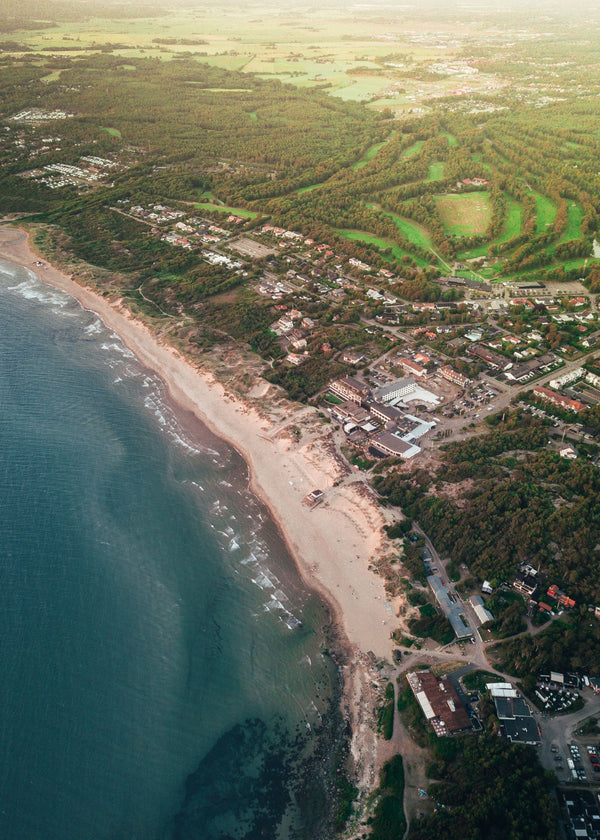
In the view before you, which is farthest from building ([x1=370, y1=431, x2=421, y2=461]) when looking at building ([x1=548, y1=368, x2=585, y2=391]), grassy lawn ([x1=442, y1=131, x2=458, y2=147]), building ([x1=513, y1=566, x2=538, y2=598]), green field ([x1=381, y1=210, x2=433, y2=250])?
grassy lawn ([x1=442, y1=131, x2=458, y2=147])

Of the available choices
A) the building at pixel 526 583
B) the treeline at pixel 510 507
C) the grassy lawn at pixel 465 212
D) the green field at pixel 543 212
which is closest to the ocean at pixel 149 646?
the treeline at pixel 510 507

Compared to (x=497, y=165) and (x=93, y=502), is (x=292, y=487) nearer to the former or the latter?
(x=93, y=502)

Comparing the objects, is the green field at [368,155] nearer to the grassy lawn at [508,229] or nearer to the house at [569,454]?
the grassy lawn at [508,229]

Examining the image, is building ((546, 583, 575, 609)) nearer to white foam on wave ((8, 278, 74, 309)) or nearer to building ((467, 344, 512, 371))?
building ((467, 344, 512, 371))

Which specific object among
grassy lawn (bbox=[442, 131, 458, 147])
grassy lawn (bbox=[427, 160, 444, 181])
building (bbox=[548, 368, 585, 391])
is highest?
grassy lawn (bbox=[442, 131, 458, 147])

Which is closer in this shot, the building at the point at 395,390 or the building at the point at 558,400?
the building at the point at 558,400

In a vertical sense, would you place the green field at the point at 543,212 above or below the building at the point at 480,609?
above
